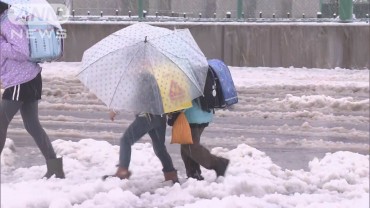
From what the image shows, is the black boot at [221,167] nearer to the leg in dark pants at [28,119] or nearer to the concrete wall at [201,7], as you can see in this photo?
the leg in dark pants at [28,119]

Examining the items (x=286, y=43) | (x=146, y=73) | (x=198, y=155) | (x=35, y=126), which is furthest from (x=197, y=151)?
(x=286, y=43)

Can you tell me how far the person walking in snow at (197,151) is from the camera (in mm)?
5912

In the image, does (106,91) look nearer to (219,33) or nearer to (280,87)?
(280,87)

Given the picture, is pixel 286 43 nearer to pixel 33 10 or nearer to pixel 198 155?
pixel 198 155

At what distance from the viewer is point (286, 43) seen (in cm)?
1463

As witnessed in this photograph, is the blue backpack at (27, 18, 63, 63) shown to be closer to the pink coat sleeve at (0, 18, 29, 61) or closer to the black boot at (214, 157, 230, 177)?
the pink coat sleeve at (0, 18, 29, 61)

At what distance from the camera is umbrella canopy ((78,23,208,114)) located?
18.1 feet

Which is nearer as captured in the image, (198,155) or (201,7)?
(198,155)

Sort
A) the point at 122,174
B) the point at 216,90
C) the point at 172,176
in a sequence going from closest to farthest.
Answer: the point at 216,90
the point at 122,174
the point at 172,176

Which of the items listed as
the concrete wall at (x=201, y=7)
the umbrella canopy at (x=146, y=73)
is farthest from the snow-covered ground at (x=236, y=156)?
the concrete wall at (x=201, y=7)

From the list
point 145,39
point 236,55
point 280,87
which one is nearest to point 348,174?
point 145,39

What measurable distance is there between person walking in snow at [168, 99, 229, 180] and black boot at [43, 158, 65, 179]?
3.49 ft

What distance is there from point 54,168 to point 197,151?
125 centimetres

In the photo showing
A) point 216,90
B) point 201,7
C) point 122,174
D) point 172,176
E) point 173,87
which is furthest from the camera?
point 201,7
